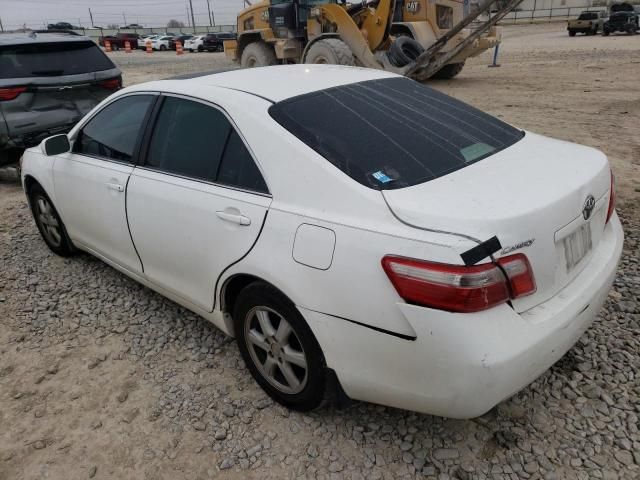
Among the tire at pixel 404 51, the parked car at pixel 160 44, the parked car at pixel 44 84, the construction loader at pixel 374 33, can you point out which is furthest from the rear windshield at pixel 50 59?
the parked car at pixel 160 44

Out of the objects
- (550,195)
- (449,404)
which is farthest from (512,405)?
(550,195)

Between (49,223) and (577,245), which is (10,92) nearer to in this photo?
(49,223)

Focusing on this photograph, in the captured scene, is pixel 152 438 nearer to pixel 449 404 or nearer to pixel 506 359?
pixel 449 404

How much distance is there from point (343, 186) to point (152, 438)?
1.53m

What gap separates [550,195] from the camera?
2033mm

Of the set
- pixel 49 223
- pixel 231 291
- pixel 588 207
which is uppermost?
pixel 588 207

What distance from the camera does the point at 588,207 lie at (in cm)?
217

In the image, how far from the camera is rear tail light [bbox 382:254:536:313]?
1.78m

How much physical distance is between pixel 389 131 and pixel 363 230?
0.73 metres

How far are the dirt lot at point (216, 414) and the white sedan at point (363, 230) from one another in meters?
0.27

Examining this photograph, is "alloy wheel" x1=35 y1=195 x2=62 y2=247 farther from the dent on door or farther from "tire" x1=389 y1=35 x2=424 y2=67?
"tire" x1=389 y1=35 x2=424 y2=67

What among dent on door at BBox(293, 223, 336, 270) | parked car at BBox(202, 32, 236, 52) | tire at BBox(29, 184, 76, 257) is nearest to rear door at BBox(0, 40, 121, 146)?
tire at BBox(29, 184, 76, 257)

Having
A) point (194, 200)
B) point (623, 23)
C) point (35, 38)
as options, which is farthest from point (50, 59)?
point (623, 23)

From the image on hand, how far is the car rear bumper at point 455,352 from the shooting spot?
1.79 m
